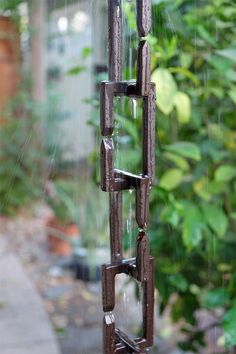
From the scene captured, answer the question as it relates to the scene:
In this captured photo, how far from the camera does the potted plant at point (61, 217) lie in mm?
3402

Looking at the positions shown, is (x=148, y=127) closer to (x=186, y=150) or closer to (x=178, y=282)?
(x=186, y=150)

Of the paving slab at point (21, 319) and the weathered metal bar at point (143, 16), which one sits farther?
the paving slab at point (21, 319)

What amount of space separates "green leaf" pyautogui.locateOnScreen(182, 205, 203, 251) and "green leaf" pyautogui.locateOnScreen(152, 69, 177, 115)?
32 centimetres

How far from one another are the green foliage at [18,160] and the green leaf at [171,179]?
10.7ft

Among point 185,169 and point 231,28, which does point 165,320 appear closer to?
point 185,169

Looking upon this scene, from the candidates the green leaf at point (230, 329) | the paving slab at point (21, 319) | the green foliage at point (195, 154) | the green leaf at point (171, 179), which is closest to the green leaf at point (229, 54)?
the green foliage at point (195, 154)

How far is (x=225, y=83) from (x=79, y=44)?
3.42m

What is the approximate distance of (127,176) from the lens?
2.83ft

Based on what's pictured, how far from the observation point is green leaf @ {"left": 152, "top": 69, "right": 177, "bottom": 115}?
125cm

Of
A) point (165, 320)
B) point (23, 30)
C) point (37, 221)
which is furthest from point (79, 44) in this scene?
point (165, 320)

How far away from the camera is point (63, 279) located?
3.53 meters

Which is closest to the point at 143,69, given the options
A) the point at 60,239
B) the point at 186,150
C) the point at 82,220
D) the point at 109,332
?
the point at 109,332

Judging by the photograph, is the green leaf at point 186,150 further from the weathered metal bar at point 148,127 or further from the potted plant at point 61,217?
the potted plant at point 61,217

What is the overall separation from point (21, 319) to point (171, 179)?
58.0 inches
